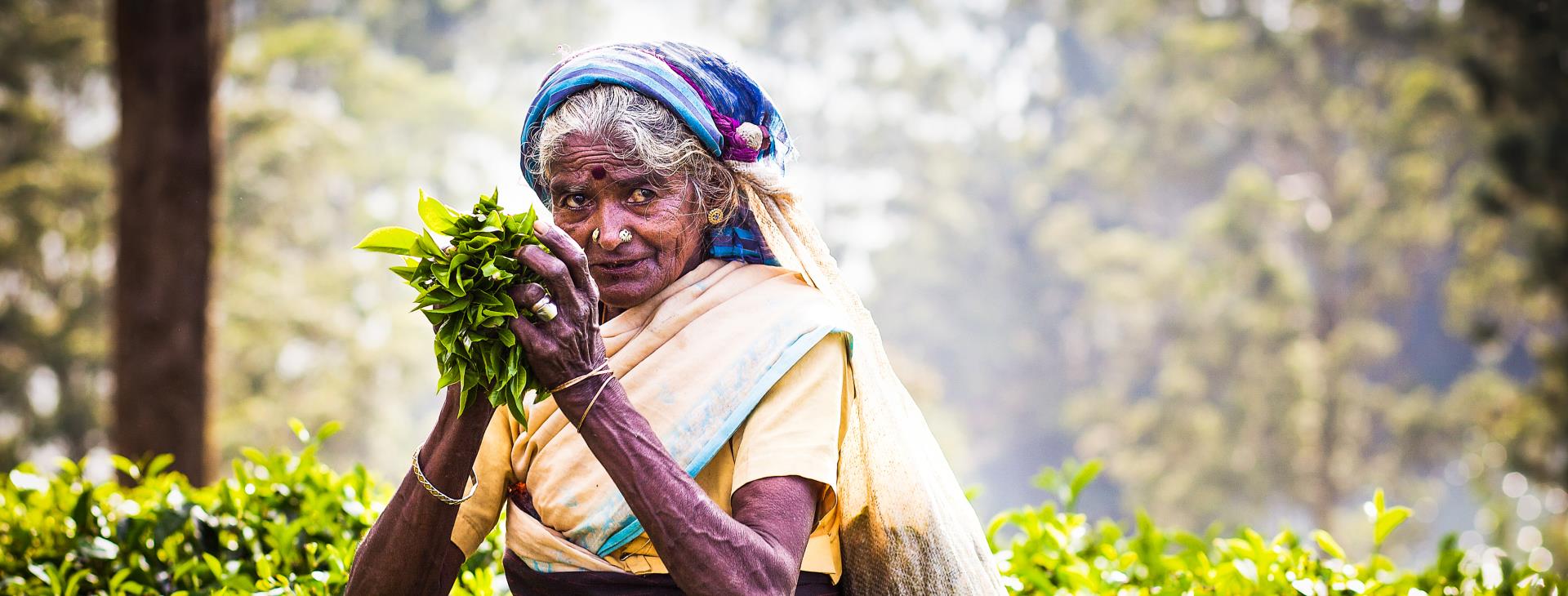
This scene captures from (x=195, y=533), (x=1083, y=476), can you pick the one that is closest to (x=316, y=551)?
(x=195, y=533)

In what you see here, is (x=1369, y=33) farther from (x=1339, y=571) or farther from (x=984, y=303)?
(x=1339, y=571)

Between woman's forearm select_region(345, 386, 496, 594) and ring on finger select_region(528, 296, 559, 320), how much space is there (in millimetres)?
178

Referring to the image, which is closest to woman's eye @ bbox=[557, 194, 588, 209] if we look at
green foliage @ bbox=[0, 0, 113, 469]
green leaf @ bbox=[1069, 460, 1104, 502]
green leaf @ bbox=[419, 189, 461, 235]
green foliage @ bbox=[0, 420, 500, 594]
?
green leaf @ bbox=[419, 189, 461, 235]

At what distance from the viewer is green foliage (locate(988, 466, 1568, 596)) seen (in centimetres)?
230

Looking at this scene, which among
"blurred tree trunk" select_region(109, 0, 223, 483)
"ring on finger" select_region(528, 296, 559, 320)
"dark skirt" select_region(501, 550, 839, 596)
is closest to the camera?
"ring on finger" select_region(528, 296, 559, 320)

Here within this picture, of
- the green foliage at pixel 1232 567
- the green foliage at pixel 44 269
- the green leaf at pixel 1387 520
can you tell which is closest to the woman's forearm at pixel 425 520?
the green foliage at pixel 1232 567

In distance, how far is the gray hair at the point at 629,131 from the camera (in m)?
1.90

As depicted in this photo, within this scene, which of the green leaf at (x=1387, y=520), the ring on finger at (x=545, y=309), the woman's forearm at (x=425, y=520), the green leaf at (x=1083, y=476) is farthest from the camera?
the green leaf at (x=1083, y=476)

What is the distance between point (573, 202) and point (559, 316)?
1.31 ft

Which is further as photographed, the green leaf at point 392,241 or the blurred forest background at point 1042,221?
the blurred forest background at point 1042,221

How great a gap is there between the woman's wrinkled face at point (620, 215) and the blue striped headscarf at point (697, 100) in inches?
3.3

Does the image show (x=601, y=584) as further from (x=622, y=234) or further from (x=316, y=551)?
(x=316, y=551)

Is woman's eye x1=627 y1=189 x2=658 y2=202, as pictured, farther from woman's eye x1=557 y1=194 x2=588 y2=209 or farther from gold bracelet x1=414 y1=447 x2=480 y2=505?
gold bracelet x1=414 y1=447 x2=480 y2=505

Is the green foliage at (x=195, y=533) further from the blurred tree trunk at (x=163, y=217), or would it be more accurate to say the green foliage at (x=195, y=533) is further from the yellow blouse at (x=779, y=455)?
the blurred tree trunk at (x=163, y=217)
